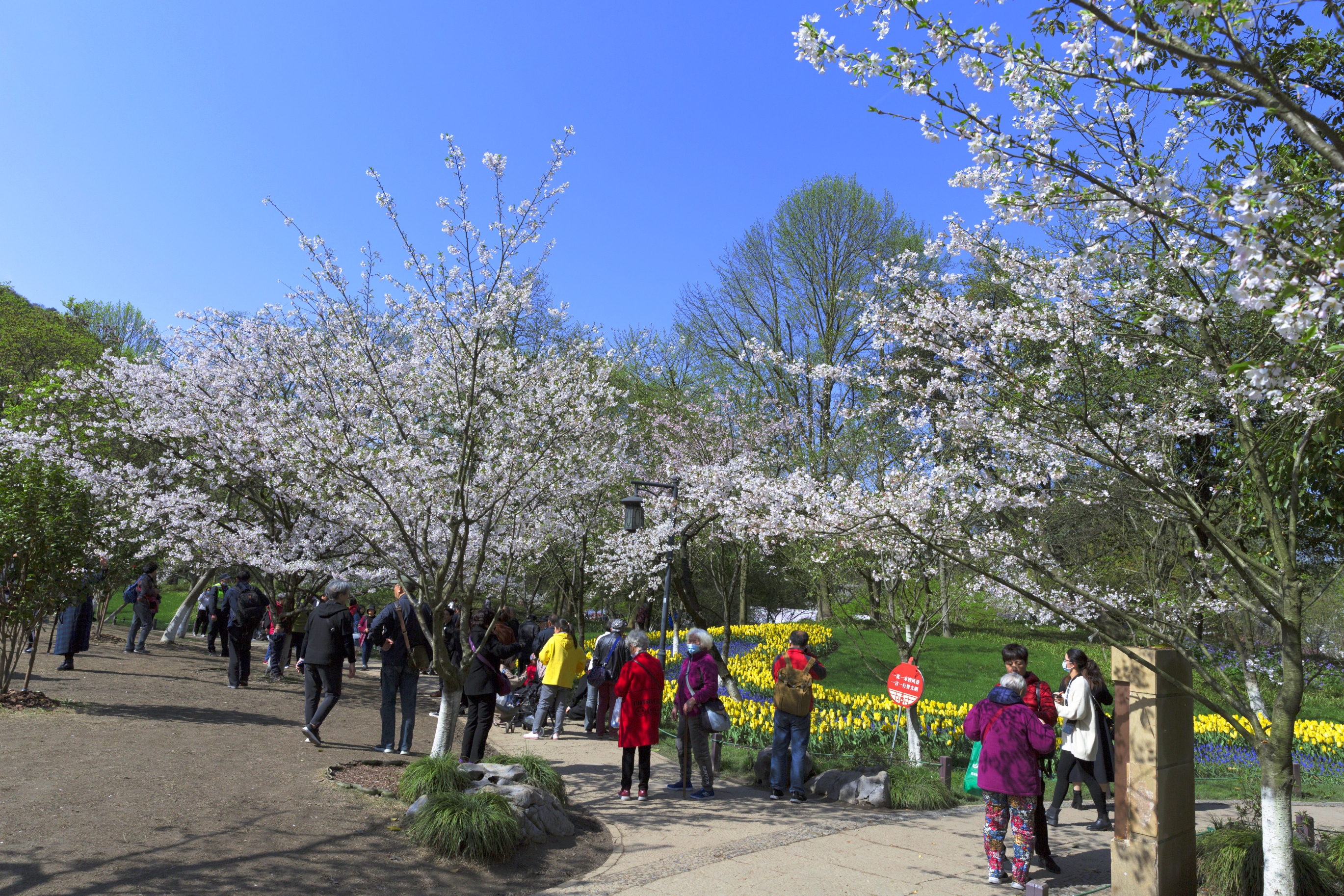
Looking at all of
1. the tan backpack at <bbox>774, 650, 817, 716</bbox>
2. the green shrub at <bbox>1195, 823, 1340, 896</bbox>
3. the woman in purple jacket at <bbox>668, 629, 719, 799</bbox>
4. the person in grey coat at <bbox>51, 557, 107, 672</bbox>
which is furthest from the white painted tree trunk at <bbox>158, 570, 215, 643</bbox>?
the green shrub at <bbox>1195, 823, 1340, 896</bbox>

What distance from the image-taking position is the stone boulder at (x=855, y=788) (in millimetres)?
8000

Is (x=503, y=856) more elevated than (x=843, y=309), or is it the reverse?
(x=843, y=309)

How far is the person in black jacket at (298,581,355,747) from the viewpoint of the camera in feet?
27.3

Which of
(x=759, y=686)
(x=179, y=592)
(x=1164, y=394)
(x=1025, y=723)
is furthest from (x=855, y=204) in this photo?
(x=179, y=592)

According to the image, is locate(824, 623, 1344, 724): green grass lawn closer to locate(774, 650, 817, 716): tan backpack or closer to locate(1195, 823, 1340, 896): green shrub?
locate(774, 650, 817, 716): tan backpack

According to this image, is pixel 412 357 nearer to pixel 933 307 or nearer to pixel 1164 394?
pixel 933 307

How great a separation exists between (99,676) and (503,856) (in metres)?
8.91

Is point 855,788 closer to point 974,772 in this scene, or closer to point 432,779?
point 974,772

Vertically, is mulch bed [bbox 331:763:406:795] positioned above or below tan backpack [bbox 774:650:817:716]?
below

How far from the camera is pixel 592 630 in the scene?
3081cm

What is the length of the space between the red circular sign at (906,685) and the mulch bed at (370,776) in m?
5.14

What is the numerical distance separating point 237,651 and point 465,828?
8.31 meters

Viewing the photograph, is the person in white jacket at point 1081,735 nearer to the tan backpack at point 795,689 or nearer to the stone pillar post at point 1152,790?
the stone pillar post at point 1152,790

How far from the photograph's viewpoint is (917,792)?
8.21 metres
